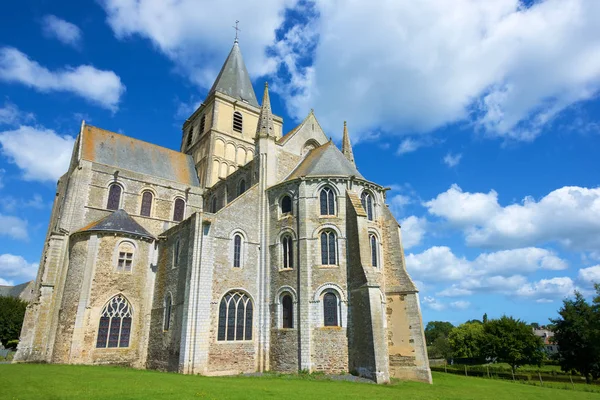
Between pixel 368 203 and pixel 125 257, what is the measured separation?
16.2 metres

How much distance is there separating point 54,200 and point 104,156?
634cm

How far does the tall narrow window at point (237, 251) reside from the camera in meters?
21.8

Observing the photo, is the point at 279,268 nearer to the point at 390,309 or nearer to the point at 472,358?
the point at 390,309

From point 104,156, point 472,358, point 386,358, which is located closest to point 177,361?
point 386,358

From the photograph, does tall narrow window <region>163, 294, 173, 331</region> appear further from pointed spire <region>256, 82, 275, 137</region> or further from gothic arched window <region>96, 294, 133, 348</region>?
pointed spire <region>256, 82, 275, 137</region>

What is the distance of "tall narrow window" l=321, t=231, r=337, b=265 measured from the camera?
68.8 ft

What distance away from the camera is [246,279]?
21766mm

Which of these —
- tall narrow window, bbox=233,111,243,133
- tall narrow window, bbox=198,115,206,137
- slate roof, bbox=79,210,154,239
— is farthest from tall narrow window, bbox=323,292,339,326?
tall narrow window, bbox=198,115,206,137

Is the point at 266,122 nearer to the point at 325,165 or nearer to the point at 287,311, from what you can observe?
the point at 325,165

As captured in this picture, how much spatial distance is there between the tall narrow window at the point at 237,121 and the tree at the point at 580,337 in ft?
115

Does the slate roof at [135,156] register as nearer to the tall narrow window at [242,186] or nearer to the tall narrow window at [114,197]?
the tall narrow window at [114,197]

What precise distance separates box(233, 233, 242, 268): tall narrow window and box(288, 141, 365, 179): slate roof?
16.8 ft

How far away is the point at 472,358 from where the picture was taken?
2051 inches

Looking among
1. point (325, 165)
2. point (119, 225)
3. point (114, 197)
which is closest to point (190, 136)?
point (114, 197)
